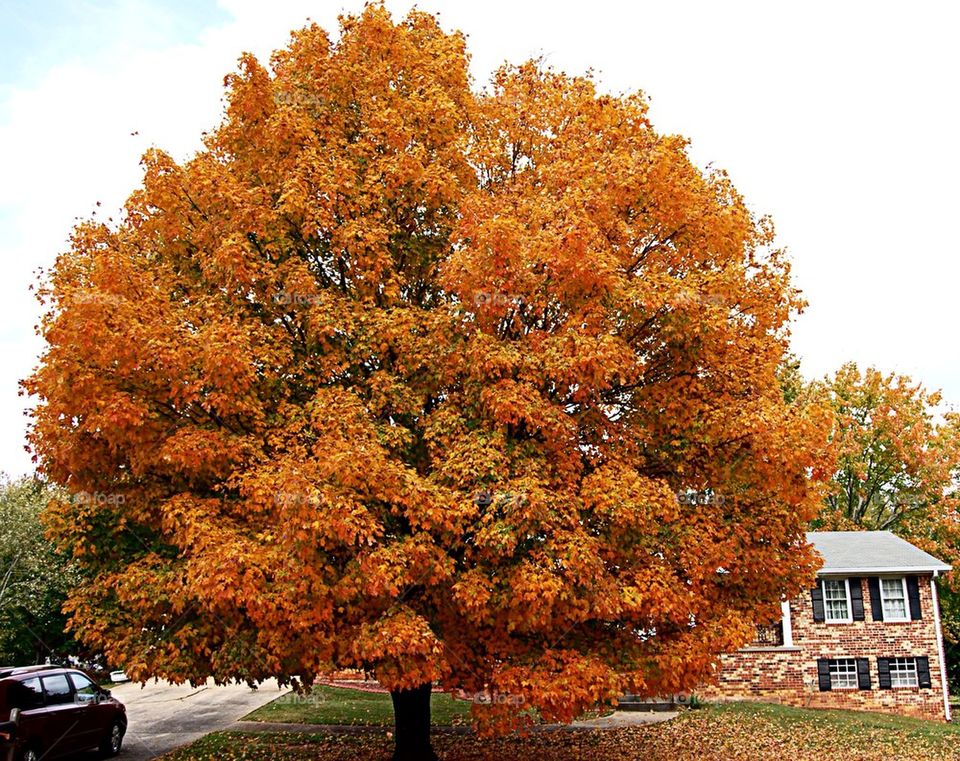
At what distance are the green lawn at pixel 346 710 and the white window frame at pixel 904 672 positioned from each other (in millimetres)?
13147

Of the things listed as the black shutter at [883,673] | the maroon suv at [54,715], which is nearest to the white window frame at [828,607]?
the black shutter at [883,673]

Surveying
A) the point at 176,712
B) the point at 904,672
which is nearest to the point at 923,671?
the point at 904,672

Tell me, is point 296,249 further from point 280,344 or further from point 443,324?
point 443,324

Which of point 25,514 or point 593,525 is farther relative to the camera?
point 25,514

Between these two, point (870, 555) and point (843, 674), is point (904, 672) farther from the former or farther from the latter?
point (870, 555)

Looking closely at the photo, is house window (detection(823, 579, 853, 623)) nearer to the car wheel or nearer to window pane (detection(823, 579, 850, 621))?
window pane (detection(823, 579, 850, 621))

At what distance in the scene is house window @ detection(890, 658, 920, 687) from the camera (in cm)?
2636

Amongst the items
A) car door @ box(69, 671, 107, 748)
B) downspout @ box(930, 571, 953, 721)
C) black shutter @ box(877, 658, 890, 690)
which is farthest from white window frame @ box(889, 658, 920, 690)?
car door @ box(69, 671, 107, 748)

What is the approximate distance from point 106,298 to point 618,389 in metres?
6.96

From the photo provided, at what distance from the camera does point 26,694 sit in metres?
14.6

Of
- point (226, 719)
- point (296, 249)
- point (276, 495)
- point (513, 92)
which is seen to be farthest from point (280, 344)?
point (226, 719)

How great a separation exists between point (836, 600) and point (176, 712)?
1989cm

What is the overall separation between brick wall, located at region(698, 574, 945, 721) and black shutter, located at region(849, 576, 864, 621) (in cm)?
13

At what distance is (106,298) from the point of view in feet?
34.7
